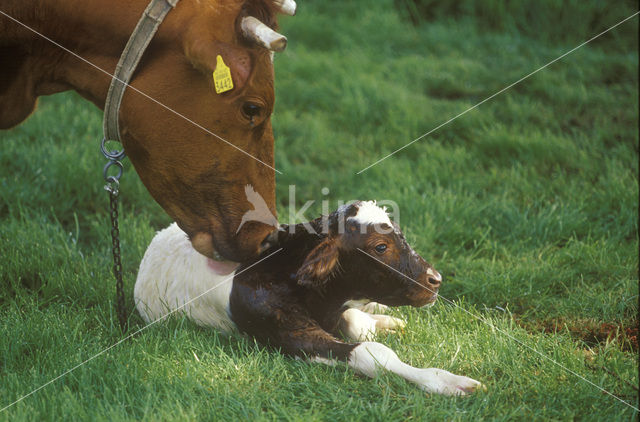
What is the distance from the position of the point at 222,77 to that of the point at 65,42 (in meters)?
0.83

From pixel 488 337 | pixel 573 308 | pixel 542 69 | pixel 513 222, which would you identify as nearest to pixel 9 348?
pixel 488 337

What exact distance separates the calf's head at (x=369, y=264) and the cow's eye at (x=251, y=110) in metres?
0.63

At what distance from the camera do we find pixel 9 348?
3324 millimetres

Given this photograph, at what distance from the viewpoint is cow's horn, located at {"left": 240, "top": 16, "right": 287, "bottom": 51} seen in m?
2.86

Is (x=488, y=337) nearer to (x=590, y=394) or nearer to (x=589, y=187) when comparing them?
Result: (x=590, y=394)

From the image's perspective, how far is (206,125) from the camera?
3107mm

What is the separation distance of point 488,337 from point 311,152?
3147 millimetres

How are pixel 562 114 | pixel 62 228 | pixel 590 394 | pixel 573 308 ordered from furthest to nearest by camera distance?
1. pixel 562 114
2. pixel 62 228
3. pixel 573 308
4. pixel 590 394

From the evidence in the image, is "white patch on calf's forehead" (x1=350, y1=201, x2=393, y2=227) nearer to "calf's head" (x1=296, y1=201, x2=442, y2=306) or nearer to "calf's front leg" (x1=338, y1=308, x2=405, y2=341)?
"calf's head" (x1=296, y1=201, x2=442, y2=306)

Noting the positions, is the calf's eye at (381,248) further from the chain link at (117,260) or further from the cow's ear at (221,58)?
the chain link at (117,260)

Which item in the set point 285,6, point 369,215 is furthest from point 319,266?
point 285,6

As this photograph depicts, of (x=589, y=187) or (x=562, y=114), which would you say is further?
(x=562, y=114)
